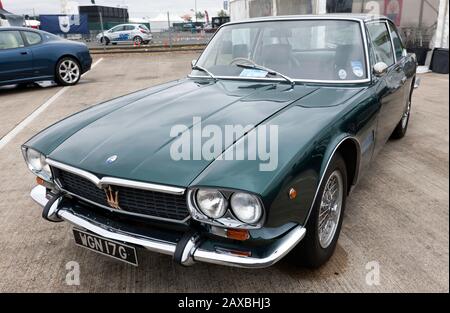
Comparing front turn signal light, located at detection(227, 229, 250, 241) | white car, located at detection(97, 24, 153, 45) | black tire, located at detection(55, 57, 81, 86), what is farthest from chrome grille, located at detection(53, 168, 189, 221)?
white car, located at detection(97, 24, 153, 45)

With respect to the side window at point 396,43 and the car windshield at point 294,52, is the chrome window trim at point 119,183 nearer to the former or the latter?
the car windshield at point 294,52

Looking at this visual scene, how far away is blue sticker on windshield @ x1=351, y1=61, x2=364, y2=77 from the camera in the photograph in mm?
3162

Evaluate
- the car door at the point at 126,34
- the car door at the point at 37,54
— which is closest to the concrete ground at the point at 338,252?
the car door at the point at 37,54

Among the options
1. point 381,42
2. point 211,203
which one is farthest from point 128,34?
point 211,203

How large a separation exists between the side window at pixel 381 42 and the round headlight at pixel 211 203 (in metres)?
2.24

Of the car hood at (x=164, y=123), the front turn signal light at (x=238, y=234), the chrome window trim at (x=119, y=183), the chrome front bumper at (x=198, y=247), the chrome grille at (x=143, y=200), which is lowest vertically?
the chrome front bumper at (x=198, y=247)

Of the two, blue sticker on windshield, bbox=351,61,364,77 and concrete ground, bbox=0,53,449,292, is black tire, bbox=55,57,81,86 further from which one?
blue sticker on windshield, bbox=351,61,364,77

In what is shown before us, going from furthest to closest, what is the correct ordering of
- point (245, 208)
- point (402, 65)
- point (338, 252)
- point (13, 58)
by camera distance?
point (13, 58) → point (402, 65) → point (338, 252) → point (245, 208)

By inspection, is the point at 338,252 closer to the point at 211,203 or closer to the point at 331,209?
the point at 331,209

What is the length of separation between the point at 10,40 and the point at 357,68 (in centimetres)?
813

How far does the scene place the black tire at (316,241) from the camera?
7.43 feet

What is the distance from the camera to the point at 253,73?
3453 millimetres
